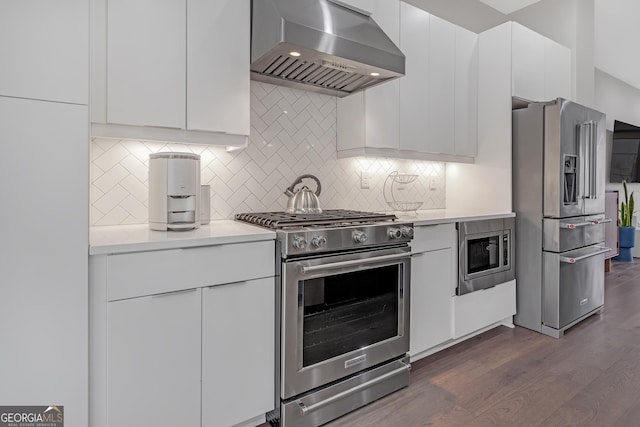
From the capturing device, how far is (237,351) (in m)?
1.70

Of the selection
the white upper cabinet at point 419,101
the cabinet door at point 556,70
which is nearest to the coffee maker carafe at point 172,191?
the white upper cabinet at point 419,101

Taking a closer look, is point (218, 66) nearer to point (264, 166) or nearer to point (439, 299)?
point (264, 166)

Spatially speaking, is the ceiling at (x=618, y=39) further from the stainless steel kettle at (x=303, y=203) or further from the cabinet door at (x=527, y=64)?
the stainless steel kettle at (x=303, y=203)

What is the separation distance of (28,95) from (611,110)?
7790 mm

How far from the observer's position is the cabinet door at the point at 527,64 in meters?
3.09

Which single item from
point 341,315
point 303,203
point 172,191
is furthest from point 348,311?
point 172,191

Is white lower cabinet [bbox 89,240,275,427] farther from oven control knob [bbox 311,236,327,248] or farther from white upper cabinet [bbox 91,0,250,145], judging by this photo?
white upper cabinet [bbox 91,0,250,145]

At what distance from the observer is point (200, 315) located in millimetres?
1601

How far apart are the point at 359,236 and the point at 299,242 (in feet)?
1.16

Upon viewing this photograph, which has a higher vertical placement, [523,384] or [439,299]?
[439,299]

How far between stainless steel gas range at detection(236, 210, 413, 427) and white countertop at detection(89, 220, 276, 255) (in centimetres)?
14

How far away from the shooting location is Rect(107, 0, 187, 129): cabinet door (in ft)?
5.44

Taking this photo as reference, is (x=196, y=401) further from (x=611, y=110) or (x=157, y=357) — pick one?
(x=611, y=110)

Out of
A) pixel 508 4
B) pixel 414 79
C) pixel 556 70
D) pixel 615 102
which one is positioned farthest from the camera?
pixel 615 102
